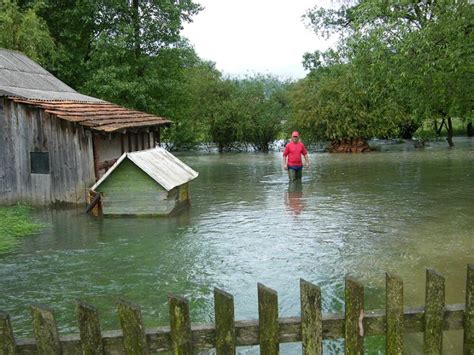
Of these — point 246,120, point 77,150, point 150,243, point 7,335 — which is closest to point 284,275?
point 150,243

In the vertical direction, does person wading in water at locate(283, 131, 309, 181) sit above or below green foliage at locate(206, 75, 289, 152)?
below

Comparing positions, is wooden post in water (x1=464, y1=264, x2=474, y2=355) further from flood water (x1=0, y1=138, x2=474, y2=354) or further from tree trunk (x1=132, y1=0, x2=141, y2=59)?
tree trunk (x1=132, y1=0, x2=141, y2=59)

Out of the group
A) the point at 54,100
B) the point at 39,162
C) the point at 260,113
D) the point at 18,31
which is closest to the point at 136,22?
the point at 18,31

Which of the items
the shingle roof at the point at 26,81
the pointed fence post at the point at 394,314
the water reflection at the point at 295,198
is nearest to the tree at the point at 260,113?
the water reflection at the point at 295,198

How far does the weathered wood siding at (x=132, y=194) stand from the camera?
12.6m

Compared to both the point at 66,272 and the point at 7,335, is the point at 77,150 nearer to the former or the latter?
the point at 66,272

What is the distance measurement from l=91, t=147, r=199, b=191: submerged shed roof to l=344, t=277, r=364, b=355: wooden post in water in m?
9.02

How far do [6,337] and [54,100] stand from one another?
12.8 m

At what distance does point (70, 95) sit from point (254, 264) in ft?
39.1

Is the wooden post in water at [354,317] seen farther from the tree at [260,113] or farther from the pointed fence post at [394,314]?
the tree at [260,113]

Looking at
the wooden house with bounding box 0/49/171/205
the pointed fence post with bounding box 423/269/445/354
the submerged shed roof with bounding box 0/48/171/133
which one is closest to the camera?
the pointed fence post with bounding box 423/269/445/354

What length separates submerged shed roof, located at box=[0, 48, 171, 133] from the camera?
543 inches

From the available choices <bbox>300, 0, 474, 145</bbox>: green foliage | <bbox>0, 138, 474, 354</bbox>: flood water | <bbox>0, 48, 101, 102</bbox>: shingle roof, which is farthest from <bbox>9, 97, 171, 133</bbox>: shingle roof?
<bbox>300, 0, 474, 145</bbox>: green foliage

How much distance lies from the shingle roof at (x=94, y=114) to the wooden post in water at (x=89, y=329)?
10.5 m
